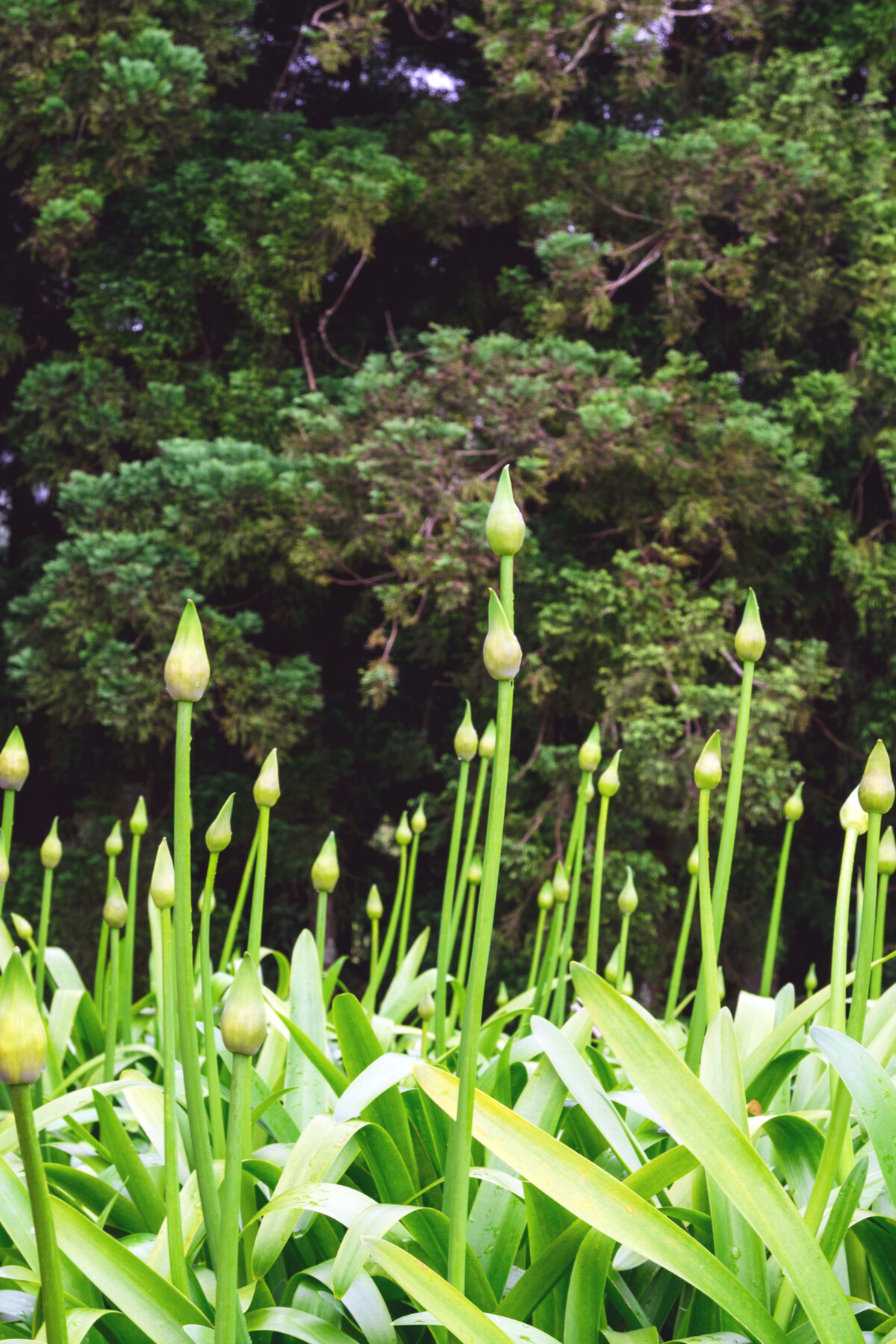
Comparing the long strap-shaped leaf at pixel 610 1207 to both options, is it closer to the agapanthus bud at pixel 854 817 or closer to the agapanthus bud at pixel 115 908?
the agapanthus bud at pixel 854 817

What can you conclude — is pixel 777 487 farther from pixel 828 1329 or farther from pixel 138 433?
pixel 828 1329

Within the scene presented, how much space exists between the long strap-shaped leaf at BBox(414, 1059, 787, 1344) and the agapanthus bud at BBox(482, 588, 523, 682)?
28 centimetres

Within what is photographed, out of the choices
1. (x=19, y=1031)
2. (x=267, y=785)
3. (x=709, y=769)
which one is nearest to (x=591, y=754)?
(x=709, y=769)

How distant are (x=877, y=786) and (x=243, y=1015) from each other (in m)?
0.43

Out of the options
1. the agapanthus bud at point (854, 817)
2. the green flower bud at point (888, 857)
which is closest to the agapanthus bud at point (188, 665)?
the agapanthus bud at point (854, 817)

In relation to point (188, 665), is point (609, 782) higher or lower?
lower

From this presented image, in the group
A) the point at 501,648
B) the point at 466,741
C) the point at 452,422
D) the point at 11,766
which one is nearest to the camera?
the point at 501,648

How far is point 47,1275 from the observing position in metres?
0.47

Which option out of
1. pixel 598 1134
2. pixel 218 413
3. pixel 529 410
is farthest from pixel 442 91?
pixel 598 1134

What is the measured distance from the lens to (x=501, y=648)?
557mm

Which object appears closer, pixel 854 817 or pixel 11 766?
pixel 854 817

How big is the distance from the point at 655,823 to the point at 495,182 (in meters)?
3.15

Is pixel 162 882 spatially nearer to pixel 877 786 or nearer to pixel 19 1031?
pixel 19 1031

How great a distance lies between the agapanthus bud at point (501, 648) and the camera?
1.81 feet
